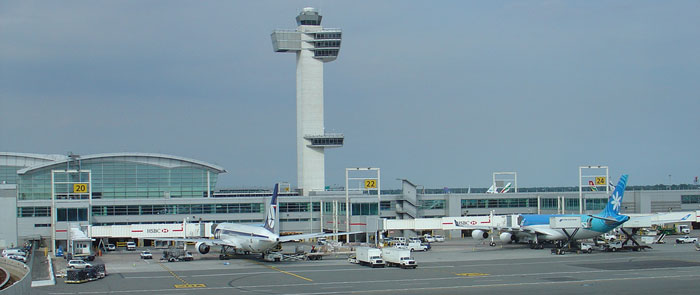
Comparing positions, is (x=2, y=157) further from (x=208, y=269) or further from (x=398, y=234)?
(x=208, y=269)

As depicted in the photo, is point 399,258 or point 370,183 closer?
point 399,258

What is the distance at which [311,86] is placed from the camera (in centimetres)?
13462

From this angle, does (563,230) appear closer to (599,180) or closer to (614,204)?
(614,204)

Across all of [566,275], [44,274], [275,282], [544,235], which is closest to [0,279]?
[44,274]

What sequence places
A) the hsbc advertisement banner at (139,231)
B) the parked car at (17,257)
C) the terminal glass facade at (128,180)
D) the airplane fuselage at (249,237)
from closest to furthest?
the airplane fuselage at (249,237)
the parked car at (17,257)
the hsbc advertisement banner at (139,231)
the terminal glass facade at (128,180)

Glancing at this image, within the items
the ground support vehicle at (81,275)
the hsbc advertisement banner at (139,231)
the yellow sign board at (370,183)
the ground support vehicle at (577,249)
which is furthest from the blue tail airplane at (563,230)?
the ground support vehicle at (81,275)

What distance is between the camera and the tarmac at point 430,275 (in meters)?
56.2

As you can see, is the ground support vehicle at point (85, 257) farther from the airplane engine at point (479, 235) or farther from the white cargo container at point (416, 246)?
the airplane engine at point (479, 235)

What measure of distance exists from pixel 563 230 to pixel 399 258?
30.6 metres

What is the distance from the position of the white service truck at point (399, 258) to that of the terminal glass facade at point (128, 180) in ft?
215

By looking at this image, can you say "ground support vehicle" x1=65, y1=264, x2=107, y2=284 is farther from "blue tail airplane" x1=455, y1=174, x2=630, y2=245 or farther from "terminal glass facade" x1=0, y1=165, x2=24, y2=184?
"terminal glass facade" x1=0, y1=165, x2=24, y2=184

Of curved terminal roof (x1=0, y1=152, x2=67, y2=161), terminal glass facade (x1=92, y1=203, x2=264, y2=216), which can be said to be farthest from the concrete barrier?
curved terminal roof (x1=0, y1=152, x2=67, y2=161)

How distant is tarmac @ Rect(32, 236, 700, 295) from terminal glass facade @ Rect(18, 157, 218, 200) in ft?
139

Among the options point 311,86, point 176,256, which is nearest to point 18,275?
point 176,256
